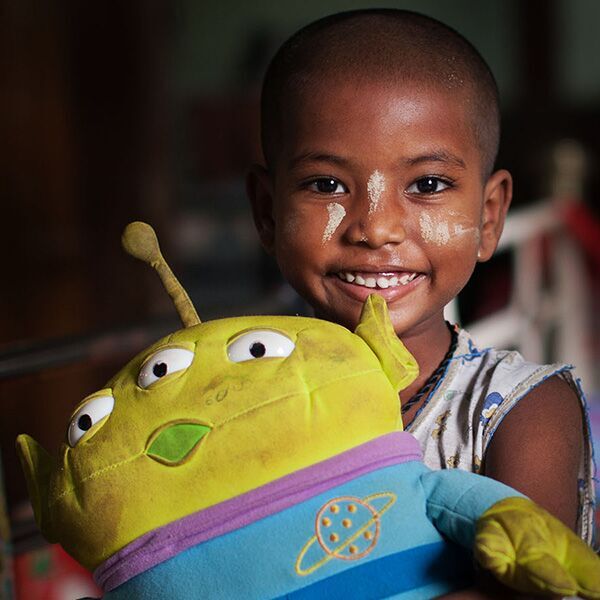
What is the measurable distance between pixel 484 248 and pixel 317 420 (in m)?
0.40

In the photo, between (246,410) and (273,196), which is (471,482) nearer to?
(246,410)

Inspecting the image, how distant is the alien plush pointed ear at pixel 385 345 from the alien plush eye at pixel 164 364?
143 mm

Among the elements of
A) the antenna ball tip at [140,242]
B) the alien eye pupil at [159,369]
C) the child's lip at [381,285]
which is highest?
the antenna ball tip at [140,242]

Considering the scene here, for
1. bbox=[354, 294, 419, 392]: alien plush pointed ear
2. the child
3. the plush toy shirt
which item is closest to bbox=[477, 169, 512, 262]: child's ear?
the child

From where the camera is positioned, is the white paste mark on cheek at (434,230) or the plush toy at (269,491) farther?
the white paste mark on cheek at (434,230)

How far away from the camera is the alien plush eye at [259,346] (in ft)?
2.73

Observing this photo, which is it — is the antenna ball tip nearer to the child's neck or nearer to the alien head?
the alien head

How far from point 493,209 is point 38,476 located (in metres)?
0.55

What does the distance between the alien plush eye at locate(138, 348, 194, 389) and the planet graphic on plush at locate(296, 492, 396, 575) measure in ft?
0.53

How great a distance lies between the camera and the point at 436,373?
112 cm

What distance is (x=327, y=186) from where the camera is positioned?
3.40 ft

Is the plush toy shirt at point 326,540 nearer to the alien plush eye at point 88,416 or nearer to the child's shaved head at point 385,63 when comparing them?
the alien plush eye at point 88,416

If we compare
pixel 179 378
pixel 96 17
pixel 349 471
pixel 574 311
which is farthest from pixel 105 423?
pixel 96 17

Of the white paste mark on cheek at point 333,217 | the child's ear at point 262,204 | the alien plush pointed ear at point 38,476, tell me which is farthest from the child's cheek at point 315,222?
the alien plush pointed ear at point 38,476
